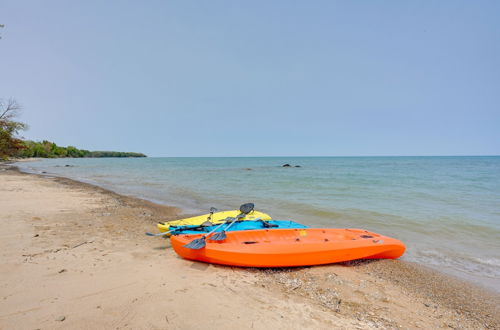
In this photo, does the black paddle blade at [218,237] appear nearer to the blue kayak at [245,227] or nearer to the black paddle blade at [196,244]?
the black paddle blade at [196,244]

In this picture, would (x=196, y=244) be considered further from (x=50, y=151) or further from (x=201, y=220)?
(x=50, y=151)

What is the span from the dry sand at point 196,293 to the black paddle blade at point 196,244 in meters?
0.29

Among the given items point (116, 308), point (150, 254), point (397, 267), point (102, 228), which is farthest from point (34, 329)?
point (397, 267)

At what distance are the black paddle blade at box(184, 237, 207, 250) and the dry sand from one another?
11.2 inches

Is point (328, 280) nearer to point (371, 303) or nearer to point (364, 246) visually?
point (371, 303)

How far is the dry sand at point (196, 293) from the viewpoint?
2.58 metres

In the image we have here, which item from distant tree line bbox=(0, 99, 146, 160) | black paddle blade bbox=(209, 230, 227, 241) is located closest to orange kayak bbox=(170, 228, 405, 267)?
black paddle blade bbox=(209, 230, 227, 241)

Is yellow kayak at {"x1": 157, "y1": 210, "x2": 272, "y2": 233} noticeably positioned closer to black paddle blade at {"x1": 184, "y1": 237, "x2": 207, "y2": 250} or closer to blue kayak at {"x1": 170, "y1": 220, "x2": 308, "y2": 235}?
blue kayak at {"x1": 170, "y1": 220, "x2": 308, "y2": 235}

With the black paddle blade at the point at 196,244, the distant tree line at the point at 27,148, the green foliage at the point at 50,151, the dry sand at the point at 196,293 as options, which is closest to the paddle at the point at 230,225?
the black paddle blade at the point at 196,244

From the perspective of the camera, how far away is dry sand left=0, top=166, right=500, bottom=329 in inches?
102

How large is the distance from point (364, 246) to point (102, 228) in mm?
5746

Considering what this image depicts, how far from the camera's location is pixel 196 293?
3.12m

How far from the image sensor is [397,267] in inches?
179

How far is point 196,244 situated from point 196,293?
1129 mm
